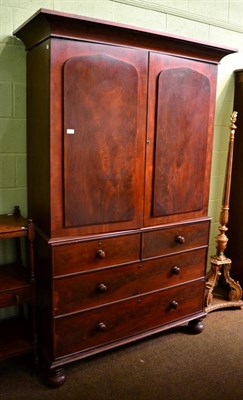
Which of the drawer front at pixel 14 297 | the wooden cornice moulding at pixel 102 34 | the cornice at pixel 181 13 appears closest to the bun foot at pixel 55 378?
the drawer front at pixel 14 297

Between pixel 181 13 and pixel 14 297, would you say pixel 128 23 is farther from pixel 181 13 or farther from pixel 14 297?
pixel 14 297

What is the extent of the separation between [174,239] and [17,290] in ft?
3.22

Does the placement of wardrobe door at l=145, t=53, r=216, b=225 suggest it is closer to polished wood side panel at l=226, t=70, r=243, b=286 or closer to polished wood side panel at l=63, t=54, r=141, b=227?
polished wood side panel at l=63, t=54, r=141, b=227

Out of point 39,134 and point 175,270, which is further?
point 175,270

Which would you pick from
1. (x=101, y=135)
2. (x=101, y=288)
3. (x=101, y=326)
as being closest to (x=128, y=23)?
(x=101, y=135)

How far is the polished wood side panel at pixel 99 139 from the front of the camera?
70.8 inches

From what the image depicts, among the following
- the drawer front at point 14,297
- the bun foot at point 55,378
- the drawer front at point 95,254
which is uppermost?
the drawer front at point 95,254

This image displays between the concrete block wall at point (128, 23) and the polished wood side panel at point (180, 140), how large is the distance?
69cm

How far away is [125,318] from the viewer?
2.17 m

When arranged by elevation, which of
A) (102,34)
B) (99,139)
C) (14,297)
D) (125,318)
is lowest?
(125,318)

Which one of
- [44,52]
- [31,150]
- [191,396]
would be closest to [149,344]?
[191,396]

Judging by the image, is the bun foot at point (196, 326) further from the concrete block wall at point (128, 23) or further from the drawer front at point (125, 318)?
the concrete block wall at point (128, 23)

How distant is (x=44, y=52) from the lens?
70.7 inches

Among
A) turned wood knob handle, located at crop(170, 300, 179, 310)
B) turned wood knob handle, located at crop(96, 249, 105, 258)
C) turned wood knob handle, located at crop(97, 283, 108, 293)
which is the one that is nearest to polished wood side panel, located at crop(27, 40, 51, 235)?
turned wood knob handle, located at crop(96, 249, 105, 258)
